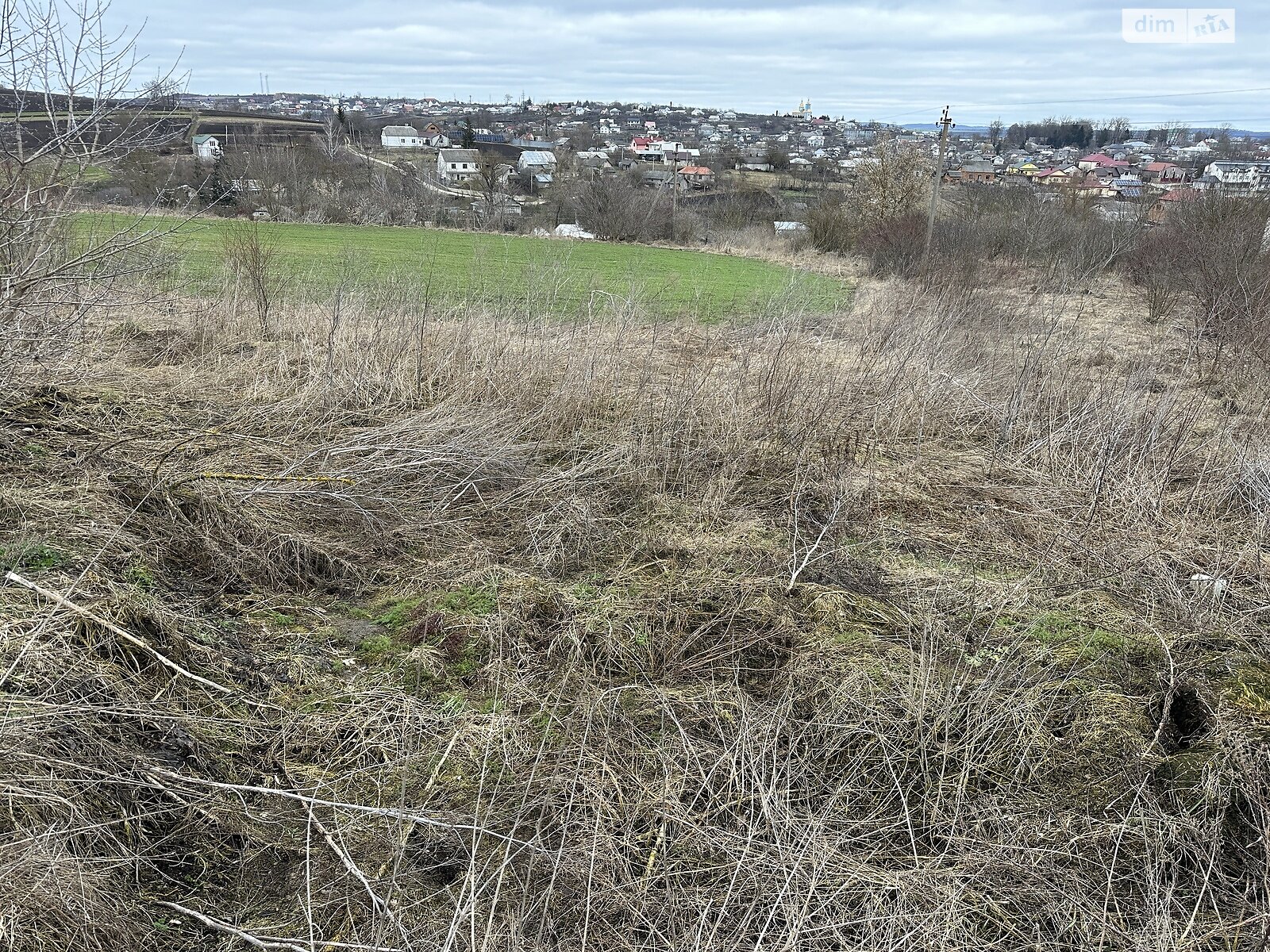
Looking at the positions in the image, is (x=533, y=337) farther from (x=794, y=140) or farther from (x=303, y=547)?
(x=794, y=140)

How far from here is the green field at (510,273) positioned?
9039 millimetres

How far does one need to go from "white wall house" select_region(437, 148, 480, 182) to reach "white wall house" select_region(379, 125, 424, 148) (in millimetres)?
13907

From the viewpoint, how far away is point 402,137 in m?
58.8

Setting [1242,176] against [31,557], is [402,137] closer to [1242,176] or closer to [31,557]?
[1242,176]

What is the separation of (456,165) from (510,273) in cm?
3399

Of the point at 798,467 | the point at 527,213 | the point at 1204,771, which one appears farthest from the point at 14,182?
the point at 527,213

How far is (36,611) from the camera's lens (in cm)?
288

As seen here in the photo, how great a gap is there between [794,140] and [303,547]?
256ft

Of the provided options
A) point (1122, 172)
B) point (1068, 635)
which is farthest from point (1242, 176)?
point (1122, 172)

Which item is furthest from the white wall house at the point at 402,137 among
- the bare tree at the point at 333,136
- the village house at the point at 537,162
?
the bare tree at the point at 333,136

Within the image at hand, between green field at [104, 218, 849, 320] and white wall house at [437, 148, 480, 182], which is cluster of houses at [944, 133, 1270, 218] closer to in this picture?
green field at [104, 218, 849, 320]

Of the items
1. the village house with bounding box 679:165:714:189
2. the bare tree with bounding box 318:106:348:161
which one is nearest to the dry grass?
the bare tree with bounding box 318:106:348:161

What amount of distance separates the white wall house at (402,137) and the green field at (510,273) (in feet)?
119

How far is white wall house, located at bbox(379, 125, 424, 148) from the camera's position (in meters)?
57.5
